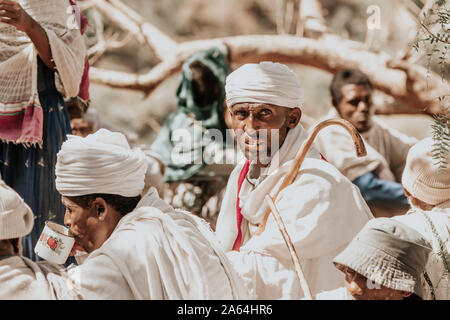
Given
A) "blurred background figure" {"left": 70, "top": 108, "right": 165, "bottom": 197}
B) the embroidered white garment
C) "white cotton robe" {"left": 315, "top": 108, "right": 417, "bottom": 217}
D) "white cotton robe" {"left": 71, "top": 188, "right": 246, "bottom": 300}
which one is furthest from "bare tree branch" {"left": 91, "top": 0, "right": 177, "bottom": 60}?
"white cotton robe" {"left": 71, "top": 188, "right": 246, "bottom": 300}

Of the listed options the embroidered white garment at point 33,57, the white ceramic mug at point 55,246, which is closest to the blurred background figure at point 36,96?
the embroidered white garment at point 33,57

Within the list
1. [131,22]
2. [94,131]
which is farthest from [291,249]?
[131,22]

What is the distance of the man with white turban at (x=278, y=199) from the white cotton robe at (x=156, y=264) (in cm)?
41

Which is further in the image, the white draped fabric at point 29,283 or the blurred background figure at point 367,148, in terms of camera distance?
the blurred background figure at point 367,148

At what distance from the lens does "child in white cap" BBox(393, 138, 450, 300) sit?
3.97m

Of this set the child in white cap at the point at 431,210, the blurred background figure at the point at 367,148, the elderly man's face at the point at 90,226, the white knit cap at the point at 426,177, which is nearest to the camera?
the elderly man's face at the point at 90,226

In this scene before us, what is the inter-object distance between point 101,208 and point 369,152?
13.3 ft

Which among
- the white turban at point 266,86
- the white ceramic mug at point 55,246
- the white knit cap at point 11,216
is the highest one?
the white turban at point 266,86

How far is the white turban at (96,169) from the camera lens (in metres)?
3.83

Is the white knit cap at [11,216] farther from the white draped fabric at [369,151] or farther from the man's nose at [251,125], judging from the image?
the white draped fabric at [369,151]

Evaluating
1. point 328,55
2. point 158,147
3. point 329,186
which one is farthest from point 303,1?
point 329,186

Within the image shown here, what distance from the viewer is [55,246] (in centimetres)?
388
